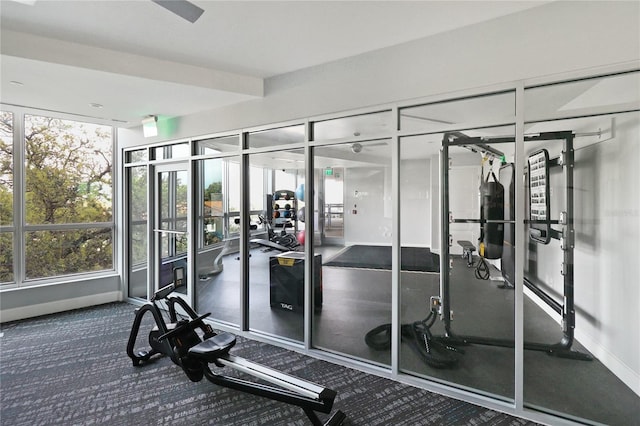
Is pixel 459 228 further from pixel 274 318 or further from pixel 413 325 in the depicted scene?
pixel 274 318

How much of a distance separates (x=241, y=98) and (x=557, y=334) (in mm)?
4090

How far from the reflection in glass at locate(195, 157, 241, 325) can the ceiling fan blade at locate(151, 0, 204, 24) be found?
191 cm

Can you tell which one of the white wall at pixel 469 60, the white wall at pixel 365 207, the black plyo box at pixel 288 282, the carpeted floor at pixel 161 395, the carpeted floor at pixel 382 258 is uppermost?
the white wall at pixel 469 60

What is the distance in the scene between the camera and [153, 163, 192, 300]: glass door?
186 inches

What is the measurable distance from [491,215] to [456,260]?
1.97 feet

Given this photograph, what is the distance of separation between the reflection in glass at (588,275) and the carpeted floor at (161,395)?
2.11ft


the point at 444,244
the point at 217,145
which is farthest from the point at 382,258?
the point at 217,145

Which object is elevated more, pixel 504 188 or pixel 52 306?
pixel 504 188

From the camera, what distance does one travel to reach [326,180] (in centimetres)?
369

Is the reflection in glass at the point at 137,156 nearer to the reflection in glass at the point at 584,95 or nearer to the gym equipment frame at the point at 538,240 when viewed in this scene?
the gym equipment frame at the point at 538,240

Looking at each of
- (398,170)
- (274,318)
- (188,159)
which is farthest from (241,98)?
(274,318)

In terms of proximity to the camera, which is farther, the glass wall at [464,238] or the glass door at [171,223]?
the glass door at [171,223]

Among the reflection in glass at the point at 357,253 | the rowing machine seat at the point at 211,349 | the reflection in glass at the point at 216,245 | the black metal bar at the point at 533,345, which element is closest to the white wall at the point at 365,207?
the reflection in glass at the point at 357,253

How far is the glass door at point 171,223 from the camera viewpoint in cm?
473
